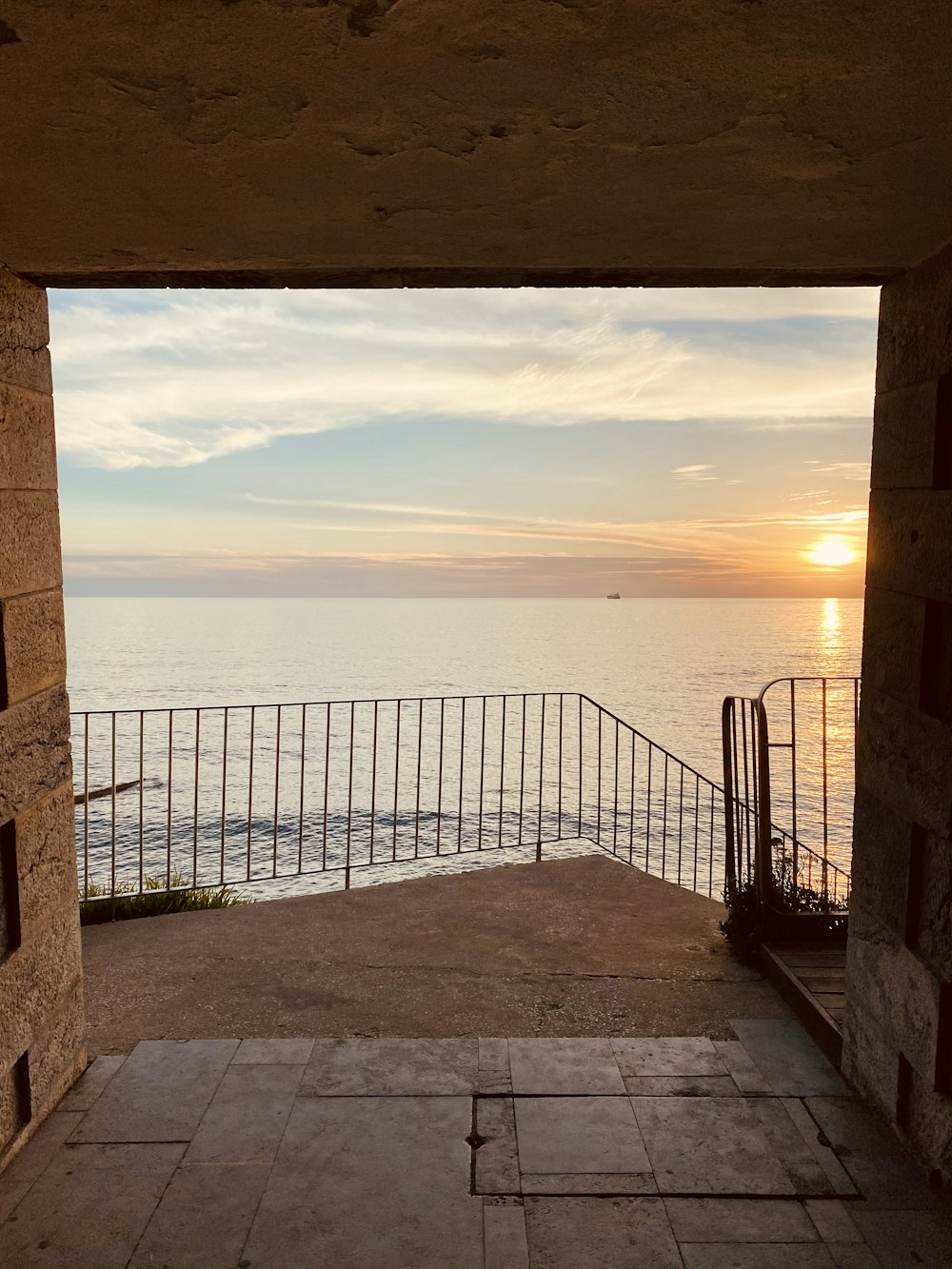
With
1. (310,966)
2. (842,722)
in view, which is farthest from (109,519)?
(310,966)

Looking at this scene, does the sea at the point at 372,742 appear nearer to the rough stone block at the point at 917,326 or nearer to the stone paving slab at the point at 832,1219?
the stone paving slab at the point at 832,1219

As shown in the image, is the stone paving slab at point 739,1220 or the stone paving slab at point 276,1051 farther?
the stone paving slab at point 276,1051

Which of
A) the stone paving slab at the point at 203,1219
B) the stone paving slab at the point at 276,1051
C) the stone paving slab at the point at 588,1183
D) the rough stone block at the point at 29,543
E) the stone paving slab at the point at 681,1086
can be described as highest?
the rough stone block at the point at 29,543

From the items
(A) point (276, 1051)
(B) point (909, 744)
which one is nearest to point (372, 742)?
(A) point (276, 1051)

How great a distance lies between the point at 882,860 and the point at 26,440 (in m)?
3.23

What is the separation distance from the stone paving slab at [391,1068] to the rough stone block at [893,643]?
2046 millimetres

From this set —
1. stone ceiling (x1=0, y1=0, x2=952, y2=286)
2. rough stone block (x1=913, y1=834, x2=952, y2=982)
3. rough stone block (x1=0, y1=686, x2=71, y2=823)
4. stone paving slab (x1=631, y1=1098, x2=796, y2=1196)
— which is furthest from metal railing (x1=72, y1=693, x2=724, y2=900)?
stone ceiling (x1=0, y1=0, x2=952, y2=286)

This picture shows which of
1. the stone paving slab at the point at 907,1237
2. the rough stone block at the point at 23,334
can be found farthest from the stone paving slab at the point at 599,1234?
the rough stone block at the point at 23,334

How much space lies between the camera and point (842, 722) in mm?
48531

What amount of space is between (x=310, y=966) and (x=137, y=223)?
3.39 meters

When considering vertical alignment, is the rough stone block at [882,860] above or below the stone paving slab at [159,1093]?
above

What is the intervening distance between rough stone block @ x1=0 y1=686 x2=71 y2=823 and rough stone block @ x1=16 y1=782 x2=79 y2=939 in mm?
53

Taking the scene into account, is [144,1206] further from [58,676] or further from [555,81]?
[555,81]

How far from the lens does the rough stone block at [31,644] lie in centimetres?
261
